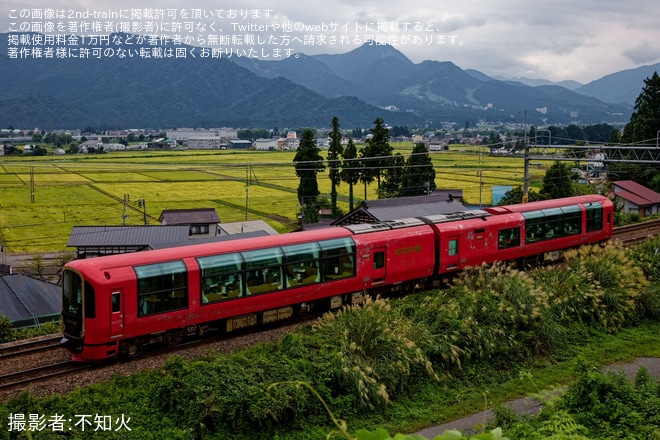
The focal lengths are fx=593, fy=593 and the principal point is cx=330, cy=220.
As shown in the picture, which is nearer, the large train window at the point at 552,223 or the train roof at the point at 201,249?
the train roof at the point at 201,249

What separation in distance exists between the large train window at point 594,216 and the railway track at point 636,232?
3.02 meters

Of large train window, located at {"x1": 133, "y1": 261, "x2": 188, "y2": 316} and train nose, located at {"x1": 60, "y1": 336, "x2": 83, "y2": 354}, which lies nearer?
train nose, located at {"x1": 60, "y1": 336, "x2": 83, "y2": 354}

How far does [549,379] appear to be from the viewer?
13422 millimetres

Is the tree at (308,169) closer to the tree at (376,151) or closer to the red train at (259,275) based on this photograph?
the tree at (376,151)

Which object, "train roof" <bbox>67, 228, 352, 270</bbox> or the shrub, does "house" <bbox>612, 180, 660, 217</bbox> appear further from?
the shrub

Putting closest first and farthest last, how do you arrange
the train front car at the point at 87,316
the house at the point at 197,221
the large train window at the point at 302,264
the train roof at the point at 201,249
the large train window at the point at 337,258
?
the train front car at the point at 87,316
the train roof at the point at 201,249
the large train window at the point at 302,264
the large train window at the point at 337,258
the house at the point at 197,221

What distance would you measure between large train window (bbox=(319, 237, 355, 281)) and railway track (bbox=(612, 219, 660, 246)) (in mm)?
15801

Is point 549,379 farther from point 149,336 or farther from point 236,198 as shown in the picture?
point 236,198

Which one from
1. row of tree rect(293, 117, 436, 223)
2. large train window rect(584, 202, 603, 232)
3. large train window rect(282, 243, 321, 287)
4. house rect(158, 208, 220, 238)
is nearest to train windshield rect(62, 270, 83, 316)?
large train window rect(282, 243, 321, 287)

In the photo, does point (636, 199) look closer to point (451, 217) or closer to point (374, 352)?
point (451, 217)

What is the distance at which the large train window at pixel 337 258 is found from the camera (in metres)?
15.4

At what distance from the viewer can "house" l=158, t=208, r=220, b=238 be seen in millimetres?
39062

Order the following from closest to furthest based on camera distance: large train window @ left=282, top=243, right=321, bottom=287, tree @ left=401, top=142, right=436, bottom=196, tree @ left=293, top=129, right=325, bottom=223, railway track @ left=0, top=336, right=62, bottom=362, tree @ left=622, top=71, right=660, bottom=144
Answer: railway track @ left=0, top=336, right=62, bottom=362, large train window @ left=282, top=243, right=321, bottom=287, tree @ left=293, top=129, right=325, bottom=223, tree @ left=622, top=71, right=660, bottom=144, tree @ left=401, top=142, right=436, bottom=196

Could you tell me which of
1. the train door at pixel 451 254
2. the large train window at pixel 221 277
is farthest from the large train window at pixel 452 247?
the large train window at pixel 221 277
